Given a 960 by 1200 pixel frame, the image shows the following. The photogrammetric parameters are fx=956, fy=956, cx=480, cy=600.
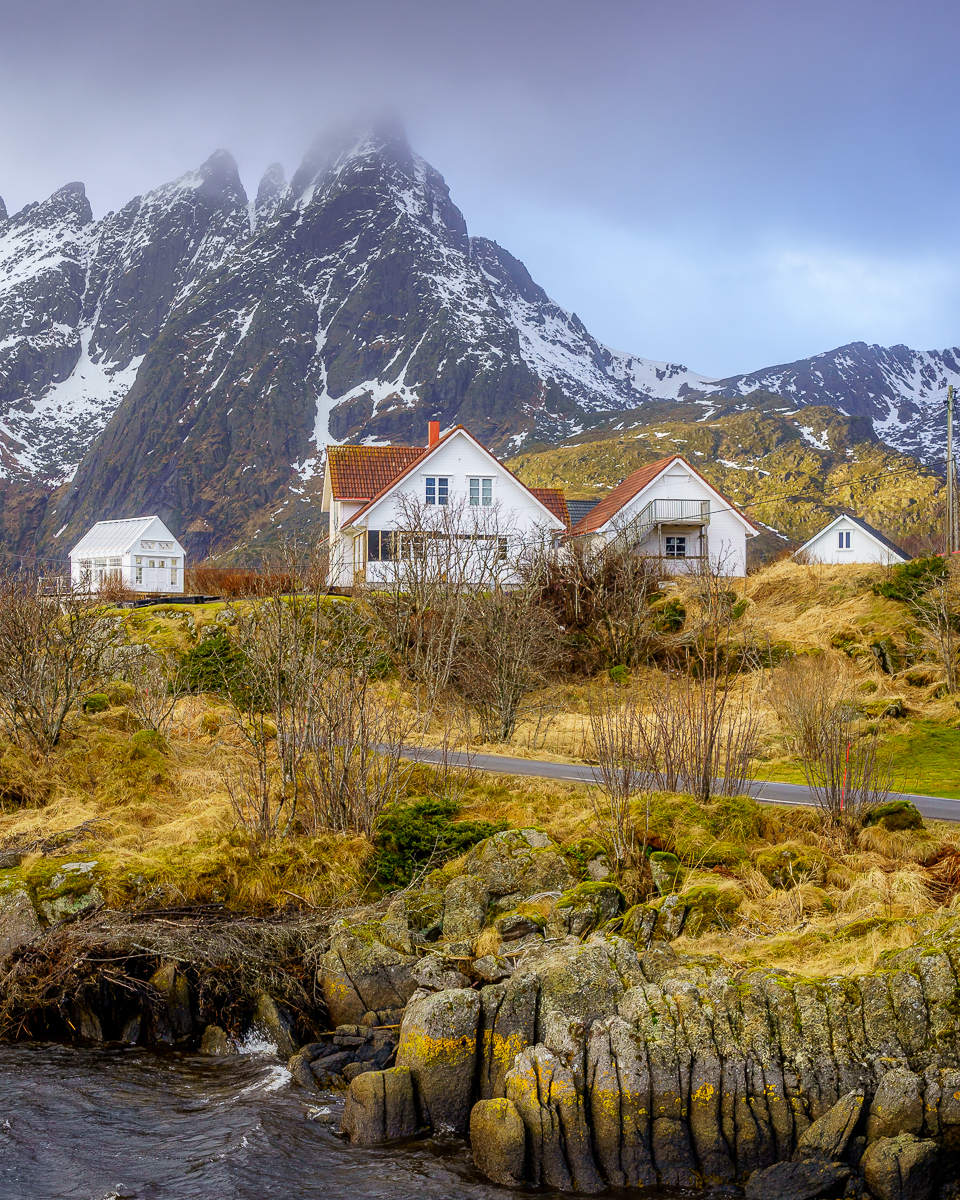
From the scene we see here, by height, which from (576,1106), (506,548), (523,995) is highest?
(506,548)

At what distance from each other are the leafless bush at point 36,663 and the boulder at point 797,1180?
14.5 m

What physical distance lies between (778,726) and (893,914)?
1118 centimetres

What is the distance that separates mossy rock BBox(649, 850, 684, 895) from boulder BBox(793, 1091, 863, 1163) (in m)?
4.42

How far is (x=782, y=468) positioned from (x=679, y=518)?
101867 millimetres

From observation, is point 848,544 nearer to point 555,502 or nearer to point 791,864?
point 555,502

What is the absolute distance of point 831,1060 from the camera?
300 inches

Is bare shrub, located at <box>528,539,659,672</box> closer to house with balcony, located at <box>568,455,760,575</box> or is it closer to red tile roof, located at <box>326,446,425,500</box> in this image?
house with balcony, located at <box>568,455,760,575</box>

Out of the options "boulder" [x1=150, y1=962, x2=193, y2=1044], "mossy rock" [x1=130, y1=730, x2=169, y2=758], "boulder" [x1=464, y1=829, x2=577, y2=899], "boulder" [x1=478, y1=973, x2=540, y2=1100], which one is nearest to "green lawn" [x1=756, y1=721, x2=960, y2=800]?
"boulder" [x1=464, y1=829, x2=577, y2=899]

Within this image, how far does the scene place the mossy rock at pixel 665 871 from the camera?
11812 millimetres

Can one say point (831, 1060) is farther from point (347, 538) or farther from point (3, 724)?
point (347, 538)

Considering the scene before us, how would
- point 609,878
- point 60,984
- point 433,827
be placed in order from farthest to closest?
point 433,827, point 609,878, point 60,984

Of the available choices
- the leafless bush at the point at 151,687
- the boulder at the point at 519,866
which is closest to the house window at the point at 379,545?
the leafless bush at the point at 151,687

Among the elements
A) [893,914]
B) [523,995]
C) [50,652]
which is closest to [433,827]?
[523,995]

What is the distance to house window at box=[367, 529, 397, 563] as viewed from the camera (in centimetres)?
3712
